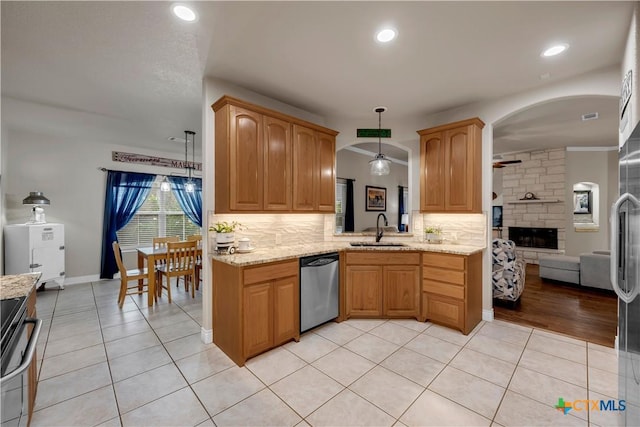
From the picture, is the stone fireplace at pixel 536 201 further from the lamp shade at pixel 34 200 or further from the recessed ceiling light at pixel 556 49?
the lamp shade at pixel 34 200

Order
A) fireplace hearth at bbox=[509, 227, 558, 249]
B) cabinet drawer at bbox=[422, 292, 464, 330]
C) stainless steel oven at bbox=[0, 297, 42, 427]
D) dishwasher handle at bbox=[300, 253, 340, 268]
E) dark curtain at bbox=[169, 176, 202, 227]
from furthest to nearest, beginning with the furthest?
Answer: fireplace hearth at bbox=[509, 227, 558, 249] → dark curtain at bbox=[169, 176, 202, 227] → cabinet drawer at bbox=[422, 292, 464, 330] → dishwasher handle at bbox=[300, 253, 340, 268] → stainless steel oven at bbox=[0, 297, 42, 427]

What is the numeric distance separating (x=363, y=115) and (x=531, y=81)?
1899 millimetres

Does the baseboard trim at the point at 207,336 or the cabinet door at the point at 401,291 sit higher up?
the cabinet door at the point at 401,291

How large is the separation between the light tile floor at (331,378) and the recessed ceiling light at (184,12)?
2724 millimetres

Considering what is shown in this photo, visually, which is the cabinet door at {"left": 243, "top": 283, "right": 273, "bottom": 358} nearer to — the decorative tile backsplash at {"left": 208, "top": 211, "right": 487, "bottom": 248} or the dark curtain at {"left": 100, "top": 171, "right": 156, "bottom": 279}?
the decorative tile backsplash at {"left": 208, "top": 211, "right": 487, "bottom": 248}

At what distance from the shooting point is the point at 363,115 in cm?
386

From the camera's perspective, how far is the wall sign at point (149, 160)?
551 cm

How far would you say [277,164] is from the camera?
9.84 feet

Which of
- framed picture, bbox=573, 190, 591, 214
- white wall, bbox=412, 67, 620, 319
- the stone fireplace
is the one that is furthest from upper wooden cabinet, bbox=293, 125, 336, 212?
framed picture, bbox=573, 190, 591, 214

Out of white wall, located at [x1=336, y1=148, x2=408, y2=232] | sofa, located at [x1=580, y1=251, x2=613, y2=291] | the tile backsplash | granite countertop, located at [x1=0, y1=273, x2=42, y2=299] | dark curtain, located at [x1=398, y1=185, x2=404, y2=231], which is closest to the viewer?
granite countertop, located at [x1=0, y1=273, x2=42, y2=299]

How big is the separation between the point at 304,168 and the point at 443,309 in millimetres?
2292

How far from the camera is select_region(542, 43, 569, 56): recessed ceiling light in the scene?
2.25m

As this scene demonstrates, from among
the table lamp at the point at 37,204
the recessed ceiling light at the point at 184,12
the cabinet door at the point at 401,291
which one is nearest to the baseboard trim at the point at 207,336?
the cabinet door at the point at 401,291

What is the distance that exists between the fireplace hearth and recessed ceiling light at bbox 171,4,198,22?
7.96m
